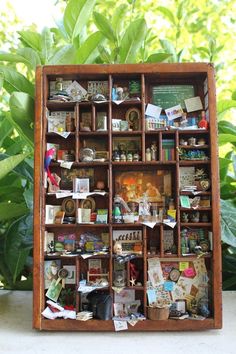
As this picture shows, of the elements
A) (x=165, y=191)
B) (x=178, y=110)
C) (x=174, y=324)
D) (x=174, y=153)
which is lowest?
(x=174, y=324)

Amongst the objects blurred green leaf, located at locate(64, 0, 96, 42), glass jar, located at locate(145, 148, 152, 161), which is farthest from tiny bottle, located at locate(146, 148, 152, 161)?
blurred green leaf, located at locate(64, 0, 96, 42)

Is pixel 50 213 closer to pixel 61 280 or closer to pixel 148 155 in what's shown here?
pixel 61 280

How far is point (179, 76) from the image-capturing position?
41.3 inches

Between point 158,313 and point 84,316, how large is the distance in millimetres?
195

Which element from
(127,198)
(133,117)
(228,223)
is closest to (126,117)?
(133,117)

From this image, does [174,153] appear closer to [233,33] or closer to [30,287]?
[30,287]

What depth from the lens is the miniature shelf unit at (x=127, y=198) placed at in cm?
96

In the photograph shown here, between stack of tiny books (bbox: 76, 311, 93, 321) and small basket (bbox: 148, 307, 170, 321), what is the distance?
6.3 inches

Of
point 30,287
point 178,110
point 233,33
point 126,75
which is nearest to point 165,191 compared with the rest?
point 178,110

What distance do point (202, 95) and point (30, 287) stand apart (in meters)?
0.90

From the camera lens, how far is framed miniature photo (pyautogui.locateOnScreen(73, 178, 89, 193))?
3.32 ft

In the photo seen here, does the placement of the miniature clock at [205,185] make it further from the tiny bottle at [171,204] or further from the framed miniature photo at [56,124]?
the framed miniature photo at [56,124]

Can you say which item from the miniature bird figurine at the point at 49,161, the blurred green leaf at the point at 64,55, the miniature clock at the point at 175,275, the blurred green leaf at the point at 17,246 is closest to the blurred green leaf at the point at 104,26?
the blurred green leaf at the point at 64,55

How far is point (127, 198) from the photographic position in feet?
3.35
